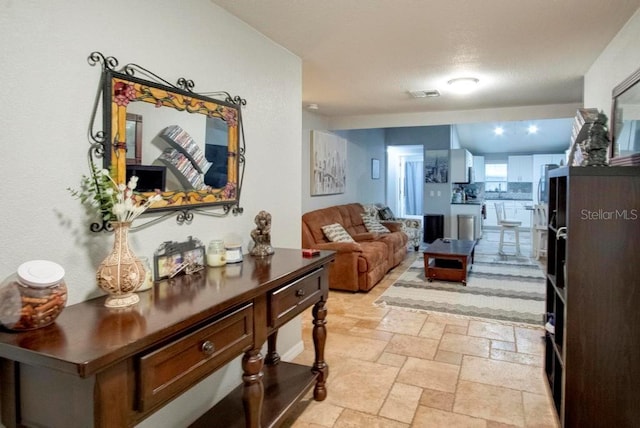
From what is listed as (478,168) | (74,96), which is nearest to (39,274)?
(74,96)

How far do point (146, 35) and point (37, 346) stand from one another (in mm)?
1351

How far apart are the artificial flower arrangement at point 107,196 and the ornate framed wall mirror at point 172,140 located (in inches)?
3.8

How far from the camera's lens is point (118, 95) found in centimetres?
163

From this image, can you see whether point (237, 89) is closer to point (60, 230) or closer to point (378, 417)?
point (60, 230)

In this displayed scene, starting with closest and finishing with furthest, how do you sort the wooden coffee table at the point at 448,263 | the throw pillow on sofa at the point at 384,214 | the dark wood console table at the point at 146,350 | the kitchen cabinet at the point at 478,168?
the dark wood console table at the point at 146,350
the wooden coffee table at the point at 448,263
the throw pillow on sofa at the point at 384,214
the kitchen cabinet at the point at 478,168

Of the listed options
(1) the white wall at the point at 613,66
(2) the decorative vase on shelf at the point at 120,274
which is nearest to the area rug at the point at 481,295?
(1) the white wall at the point at 613,66

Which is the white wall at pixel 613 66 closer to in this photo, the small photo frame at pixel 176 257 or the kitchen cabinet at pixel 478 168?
the small photo frame at pixel 176 257

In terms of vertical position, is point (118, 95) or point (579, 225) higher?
point (118, 95)

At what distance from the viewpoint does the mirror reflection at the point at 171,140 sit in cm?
163

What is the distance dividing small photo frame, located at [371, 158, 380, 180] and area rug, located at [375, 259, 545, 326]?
3052 millimetres

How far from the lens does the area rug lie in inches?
159

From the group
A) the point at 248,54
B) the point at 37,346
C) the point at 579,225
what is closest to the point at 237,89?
the point at 248,54

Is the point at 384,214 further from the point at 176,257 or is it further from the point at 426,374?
the point at 176,257

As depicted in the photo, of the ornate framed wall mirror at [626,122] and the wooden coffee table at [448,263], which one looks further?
the wooden coffee table at [448,263]
